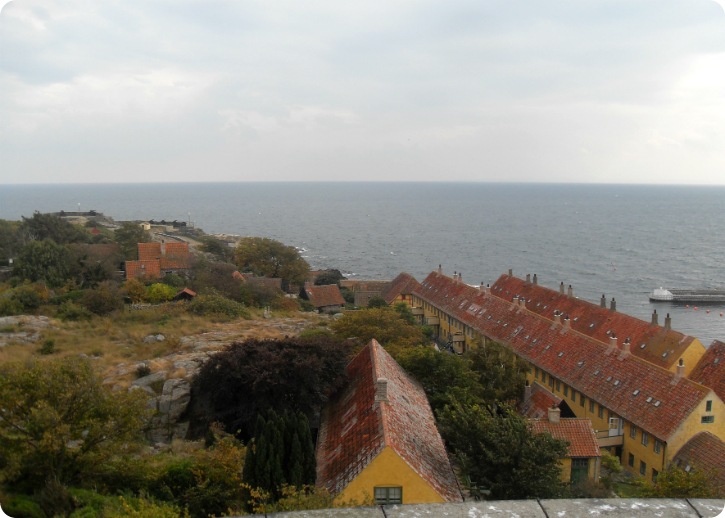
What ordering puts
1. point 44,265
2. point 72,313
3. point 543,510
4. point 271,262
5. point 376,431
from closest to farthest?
point 543,510 → point 376,431 → point 72,313 → point 44,265 → point 271,262

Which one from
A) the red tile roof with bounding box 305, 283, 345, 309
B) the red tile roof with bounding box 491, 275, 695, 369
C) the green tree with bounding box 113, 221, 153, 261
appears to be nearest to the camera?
the red tile roof with bounding box 491, 275, 695, 369

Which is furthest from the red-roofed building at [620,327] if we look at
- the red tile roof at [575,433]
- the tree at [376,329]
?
the tree at [376,329]

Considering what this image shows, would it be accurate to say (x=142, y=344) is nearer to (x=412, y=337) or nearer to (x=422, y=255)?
(x=412, y=337)

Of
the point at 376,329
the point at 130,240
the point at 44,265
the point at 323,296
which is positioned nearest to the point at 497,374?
the point at 376,329

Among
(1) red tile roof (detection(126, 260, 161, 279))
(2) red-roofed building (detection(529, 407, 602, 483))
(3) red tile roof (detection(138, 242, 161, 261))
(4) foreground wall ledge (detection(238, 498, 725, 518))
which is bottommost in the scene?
(2) red-roofed building (detection(529, 407, 602, 483))

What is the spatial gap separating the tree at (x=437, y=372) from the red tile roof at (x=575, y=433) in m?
3.39

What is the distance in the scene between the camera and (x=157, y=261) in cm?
5469

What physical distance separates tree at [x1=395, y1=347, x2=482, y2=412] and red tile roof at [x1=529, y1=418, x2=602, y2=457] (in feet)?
11.1

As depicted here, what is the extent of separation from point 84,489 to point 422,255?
115 m

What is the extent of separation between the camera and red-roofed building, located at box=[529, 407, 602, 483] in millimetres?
23219

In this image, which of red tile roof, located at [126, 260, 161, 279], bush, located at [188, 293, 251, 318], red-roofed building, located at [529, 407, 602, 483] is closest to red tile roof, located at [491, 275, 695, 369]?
red-roofed building, located at [529, 407, 602, 483]

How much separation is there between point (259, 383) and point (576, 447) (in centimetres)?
1253

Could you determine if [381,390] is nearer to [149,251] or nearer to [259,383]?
[259,383]

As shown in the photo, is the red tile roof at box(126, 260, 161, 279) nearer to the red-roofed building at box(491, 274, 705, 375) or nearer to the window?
the red-roofed building at box(491, 274, 705, 375)
